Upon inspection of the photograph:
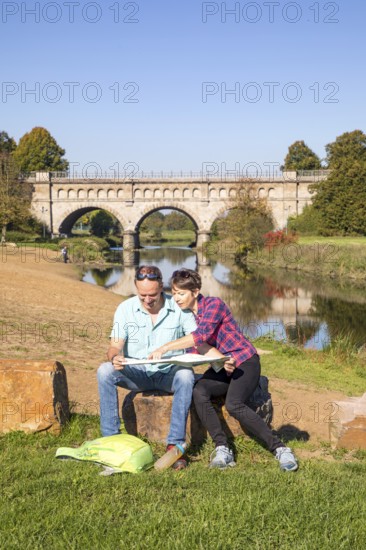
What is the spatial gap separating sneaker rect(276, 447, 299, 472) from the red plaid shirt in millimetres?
879

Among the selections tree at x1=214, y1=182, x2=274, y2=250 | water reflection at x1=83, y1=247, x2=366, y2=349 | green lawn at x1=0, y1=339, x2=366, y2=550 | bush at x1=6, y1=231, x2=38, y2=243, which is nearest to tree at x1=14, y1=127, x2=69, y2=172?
bush at x1=6, y1=231, x2=38, y2=243

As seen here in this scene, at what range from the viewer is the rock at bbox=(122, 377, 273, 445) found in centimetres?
550

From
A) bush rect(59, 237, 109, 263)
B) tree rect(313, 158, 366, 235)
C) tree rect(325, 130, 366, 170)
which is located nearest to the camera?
bush rect(59, 237, 109, 263)

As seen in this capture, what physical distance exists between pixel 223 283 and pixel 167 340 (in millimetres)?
26437

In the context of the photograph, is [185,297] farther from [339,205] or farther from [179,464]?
[339,205]

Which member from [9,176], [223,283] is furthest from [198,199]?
[223,283]

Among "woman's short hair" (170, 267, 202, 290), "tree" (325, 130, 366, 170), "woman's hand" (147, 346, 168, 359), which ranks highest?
"tree" (325, 130, 366, 170)

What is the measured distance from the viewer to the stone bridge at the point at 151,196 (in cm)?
5766

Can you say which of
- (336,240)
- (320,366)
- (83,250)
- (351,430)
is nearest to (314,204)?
(336,240)

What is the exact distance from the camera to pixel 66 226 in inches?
2405

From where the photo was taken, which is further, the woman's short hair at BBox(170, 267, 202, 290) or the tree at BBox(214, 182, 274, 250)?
the tree at BBox(214, 182, 274, 250)

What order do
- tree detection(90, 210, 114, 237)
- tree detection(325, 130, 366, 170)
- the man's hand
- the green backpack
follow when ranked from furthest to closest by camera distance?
tree detection(90, 210, 114, 237) → tree detection(325, 130, 366, 170) → the man's hand → the green backpack

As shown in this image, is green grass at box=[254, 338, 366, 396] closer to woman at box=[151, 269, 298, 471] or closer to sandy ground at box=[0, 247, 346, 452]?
sandy ground at box=[0, 247, 346, 452]

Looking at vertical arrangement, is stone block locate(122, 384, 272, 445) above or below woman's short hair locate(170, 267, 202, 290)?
below
